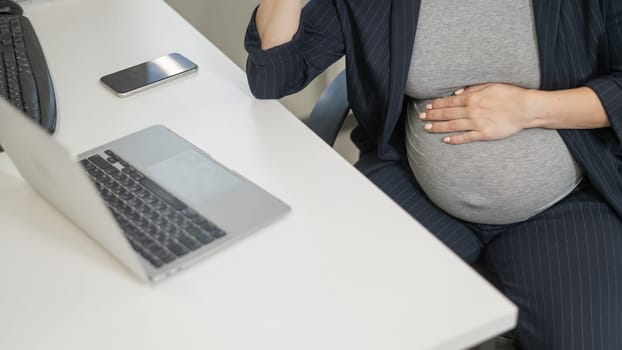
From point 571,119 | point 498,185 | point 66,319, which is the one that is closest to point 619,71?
point 571,119

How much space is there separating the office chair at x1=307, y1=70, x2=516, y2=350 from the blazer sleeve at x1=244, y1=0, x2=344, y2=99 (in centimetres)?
5

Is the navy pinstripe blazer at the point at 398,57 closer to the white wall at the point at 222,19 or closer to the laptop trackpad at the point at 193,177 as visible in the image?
the laptop trackpad at the point at 193,177

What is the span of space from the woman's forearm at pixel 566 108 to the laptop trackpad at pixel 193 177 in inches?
19.9

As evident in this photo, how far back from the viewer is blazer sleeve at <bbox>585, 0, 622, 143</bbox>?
1252mm

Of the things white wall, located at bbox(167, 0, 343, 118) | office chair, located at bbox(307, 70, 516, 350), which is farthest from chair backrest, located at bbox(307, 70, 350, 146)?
white wall, located at bbox(167, 0, 343, 118)

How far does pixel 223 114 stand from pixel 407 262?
45 centimetres

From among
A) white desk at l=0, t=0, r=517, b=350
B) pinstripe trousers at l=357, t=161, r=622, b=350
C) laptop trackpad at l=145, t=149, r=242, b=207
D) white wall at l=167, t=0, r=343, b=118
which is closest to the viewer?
white desk at l=0, t=0, r=517, b=350

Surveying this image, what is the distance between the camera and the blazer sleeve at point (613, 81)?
1252 mm

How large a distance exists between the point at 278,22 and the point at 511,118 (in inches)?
16.3

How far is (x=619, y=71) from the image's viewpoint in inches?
50.2

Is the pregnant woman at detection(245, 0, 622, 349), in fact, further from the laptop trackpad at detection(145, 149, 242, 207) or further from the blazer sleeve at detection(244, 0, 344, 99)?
the laptop trackpad at detection(145, 149, 242, 207)

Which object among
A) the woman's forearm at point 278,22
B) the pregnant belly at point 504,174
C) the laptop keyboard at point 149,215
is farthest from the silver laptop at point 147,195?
the pregnant belly at point 504,174

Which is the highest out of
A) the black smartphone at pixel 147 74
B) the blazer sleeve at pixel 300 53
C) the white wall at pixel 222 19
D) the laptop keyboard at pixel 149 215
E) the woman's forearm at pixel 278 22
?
the woman's forearm at pixel 278 22

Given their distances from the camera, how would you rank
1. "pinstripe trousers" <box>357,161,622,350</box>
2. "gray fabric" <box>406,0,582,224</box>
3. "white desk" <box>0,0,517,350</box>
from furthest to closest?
"gray fabric" <box>406,0,582,224</box> < "pinstripe trousers" <box>357,161,622,350</box> < "white desk" <box>0,0,517,350</box>
